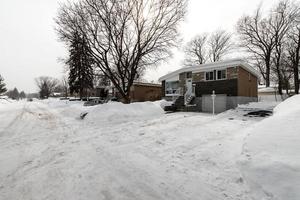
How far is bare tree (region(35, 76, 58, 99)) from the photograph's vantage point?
93662 millimetres

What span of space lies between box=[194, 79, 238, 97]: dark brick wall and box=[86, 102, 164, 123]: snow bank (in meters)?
7.55

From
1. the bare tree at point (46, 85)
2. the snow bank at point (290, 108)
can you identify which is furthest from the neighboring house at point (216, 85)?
the bare tree at point (46, 85)

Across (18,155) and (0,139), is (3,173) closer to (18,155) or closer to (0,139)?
(18,155)

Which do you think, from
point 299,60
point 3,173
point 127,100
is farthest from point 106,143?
point 299,60

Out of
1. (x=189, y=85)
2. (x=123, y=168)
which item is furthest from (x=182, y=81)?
(x=123, y=168)

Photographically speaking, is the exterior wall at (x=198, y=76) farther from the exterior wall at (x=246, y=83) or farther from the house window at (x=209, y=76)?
the exterior wall at (x=246, y=83)

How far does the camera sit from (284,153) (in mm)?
4035

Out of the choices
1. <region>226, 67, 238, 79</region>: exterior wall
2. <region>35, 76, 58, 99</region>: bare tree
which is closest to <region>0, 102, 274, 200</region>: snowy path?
<region>226, 67, 238, 79</region>: exterior wall

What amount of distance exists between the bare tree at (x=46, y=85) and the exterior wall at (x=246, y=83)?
9268 centimetres

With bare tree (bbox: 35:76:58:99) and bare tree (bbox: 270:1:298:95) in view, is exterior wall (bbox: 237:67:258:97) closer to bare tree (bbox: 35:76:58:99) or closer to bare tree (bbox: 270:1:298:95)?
bare tree (bbox: 270:1:298:95)

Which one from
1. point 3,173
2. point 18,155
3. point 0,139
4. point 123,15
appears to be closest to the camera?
point 3,173

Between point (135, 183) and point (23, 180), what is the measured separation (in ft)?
8.00

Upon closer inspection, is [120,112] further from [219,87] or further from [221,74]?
[221,74]

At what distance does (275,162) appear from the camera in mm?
3842
